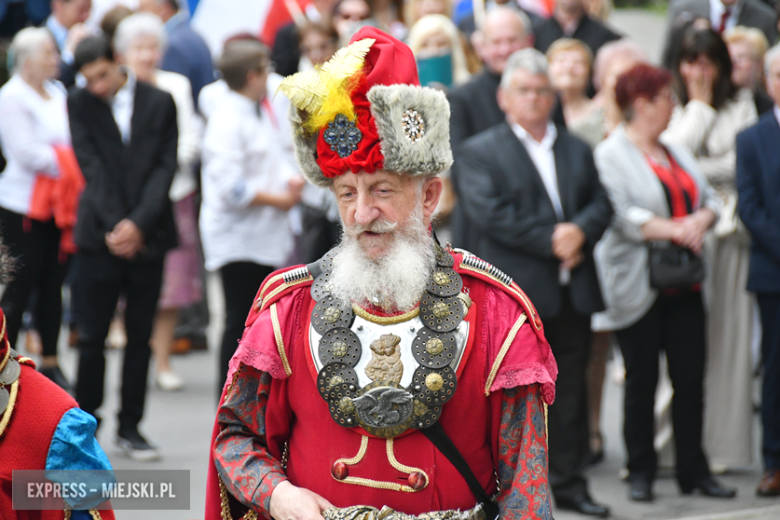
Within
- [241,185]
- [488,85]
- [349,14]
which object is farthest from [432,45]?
[241,185]

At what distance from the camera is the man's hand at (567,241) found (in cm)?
505

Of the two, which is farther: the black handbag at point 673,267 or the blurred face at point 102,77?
the blurred face at point 102,77

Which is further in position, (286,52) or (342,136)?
(286,52)

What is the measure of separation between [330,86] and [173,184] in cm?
443

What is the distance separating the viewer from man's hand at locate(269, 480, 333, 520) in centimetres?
244

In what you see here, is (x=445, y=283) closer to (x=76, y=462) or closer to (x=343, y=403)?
(x=343, y=403)

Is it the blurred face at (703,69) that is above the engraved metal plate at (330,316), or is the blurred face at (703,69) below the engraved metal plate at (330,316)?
above

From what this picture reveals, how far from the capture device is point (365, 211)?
2529mm

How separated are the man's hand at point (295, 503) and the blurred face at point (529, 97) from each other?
3.16 meters

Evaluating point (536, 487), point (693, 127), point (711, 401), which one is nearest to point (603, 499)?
point (711, 401)

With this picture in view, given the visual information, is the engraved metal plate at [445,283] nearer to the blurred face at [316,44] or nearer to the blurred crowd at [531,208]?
the blurred crowd at [531,208]

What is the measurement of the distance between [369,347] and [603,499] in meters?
3.31

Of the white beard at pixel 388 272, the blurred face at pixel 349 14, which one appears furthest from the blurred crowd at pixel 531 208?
the white beard at pixel 388 272

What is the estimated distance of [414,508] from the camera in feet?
8.21
